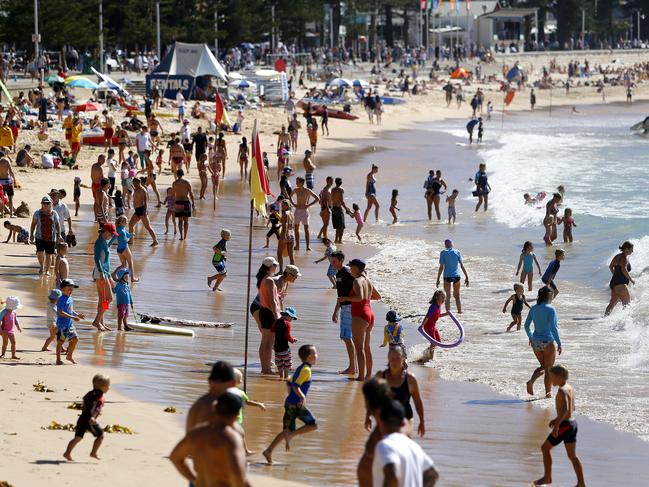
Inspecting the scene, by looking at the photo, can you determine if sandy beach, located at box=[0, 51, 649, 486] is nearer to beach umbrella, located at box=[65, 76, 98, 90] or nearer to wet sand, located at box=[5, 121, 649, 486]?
wet sand, located at box=[5, 121, 649, 486]

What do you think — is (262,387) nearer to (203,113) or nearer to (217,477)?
(217,477)

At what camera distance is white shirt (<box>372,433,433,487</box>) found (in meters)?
6.12

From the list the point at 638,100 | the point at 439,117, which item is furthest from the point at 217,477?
the point at 638,100

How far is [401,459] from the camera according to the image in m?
6.14

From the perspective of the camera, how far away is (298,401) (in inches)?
392

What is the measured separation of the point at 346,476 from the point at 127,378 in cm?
360

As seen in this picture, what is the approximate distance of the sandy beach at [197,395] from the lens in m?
9.89

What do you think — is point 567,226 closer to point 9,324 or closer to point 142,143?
point 142,143

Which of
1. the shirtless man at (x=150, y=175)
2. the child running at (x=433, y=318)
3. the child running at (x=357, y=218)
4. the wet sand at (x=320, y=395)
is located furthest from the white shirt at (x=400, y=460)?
the shirtless man at (x=150, y=175)

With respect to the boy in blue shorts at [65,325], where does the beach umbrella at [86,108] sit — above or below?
above

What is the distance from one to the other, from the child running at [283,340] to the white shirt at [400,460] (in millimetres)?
6383

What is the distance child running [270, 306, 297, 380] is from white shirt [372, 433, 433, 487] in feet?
20.9

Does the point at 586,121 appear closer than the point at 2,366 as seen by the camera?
No

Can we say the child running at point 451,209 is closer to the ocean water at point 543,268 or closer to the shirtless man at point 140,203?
the ocean water at point 543,268
